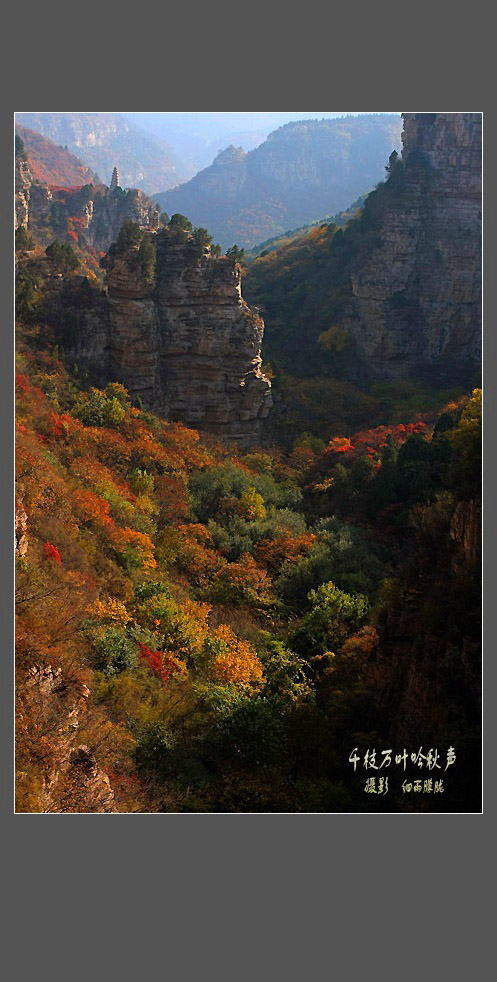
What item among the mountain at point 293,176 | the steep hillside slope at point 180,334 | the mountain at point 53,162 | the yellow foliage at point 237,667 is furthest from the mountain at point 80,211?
the yellow foliage at point 237,667

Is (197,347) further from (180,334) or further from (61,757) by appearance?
(61,757)

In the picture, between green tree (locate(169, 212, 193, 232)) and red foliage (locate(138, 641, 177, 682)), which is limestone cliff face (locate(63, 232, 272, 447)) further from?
red foliage (locate(138, 641, 177, 682))

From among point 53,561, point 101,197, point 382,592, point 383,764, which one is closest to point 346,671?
point 382,592

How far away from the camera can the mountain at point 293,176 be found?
283ft

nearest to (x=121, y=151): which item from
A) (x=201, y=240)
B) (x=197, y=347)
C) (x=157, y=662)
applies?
(x=201, y=240)

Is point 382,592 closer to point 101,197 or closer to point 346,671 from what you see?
point 346,671

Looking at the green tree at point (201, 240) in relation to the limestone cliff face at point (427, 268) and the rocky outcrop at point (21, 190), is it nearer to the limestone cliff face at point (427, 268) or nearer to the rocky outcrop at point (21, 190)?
the limestone cliff face at point (427, 268)

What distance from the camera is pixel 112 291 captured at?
32.1 metres

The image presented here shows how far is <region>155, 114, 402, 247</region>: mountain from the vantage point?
283 feet

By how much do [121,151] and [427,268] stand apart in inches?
1821

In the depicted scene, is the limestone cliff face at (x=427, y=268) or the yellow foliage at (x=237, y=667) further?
the limestone cliff face at (x=427, y=268)

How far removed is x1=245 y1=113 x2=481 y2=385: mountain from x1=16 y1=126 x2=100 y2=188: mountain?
133 feet

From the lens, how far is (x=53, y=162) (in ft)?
257

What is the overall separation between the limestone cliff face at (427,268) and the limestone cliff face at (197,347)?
13.7 metres
